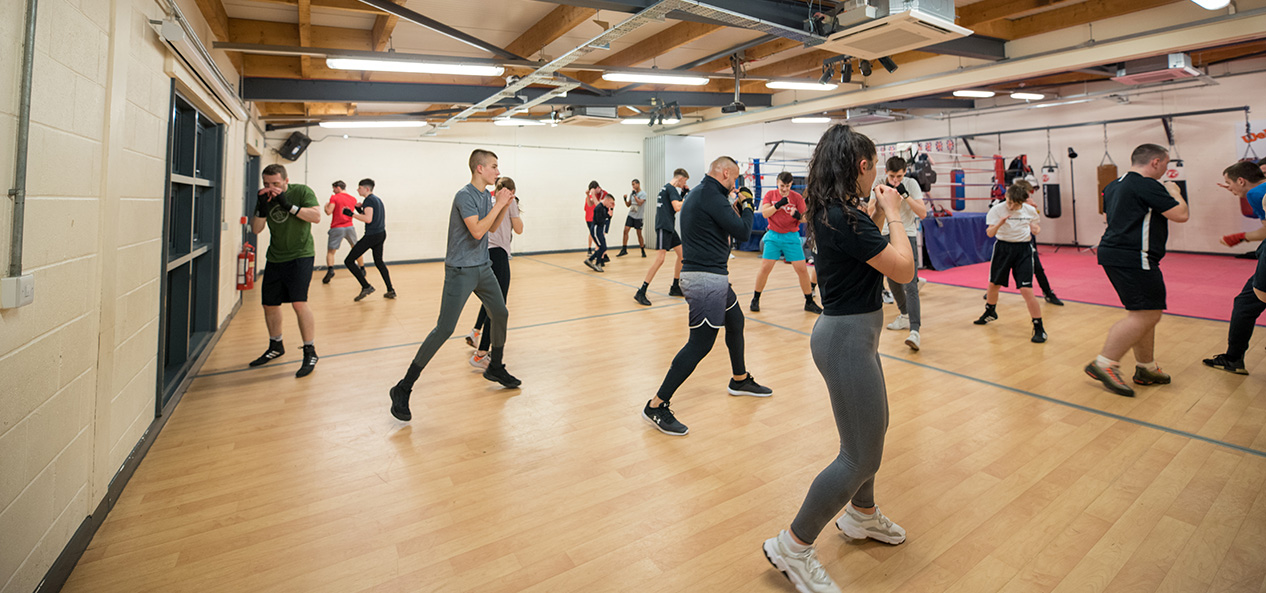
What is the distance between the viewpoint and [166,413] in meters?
3.07

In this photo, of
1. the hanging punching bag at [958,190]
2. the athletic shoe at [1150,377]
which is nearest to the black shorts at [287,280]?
the athletic shoe at [1150,377]

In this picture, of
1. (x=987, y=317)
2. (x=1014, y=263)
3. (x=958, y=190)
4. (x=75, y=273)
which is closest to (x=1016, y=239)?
(x=1014, y=263)

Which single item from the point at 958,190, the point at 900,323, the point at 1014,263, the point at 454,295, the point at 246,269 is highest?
the point at 958,190

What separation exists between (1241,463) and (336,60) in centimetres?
700

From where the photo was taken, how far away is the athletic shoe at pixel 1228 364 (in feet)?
12.3

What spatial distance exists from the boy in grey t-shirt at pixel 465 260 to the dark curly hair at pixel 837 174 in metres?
1.74

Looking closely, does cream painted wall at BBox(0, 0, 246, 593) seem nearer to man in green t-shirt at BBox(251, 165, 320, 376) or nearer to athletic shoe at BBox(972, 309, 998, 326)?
man in green t-shirt at BBox(251, 165, 320, 376)

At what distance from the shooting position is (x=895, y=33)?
14.4ft

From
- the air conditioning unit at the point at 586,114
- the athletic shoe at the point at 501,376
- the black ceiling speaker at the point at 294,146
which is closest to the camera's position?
the athletic shoe at the point at 501,376

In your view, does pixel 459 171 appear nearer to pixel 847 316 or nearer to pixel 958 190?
pixel 958 190

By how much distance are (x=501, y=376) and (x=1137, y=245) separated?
386cm

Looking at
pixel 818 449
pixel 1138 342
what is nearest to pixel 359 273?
pixel 818 449

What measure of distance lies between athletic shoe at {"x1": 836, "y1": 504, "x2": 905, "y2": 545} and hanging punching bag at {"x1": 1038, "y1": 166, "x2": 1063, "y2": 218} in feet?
41.1

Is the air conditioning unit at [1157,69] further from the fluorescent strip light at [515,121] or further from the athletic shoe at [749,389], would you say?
the fluorescent strip light at [515,121]
